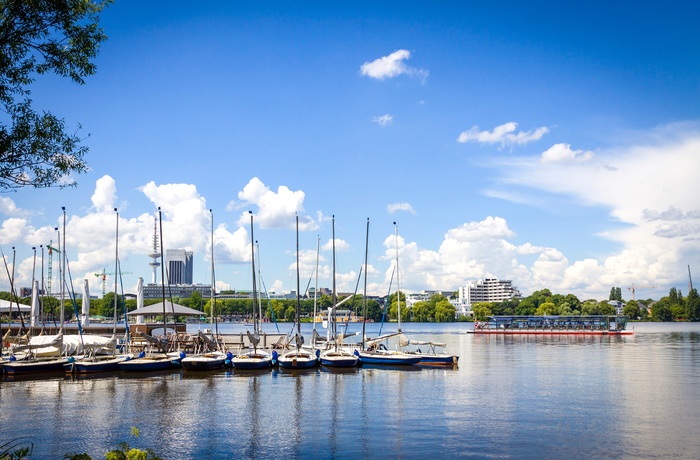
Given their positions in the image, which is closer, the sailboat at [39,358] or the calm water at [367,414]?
the calm water at [367,414]

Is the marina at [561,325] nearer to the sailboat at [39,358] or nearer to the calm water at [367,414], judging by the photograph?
the calm water at [367,414]

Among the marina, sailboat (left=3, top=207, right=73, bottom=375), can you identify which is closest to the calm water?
sailboat (left=3, top=207, right=73, bottom=375)

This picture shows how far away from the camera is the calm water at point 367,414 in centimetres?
2988

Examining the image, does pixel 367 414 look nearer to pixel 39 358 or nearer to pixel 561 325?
pixel 39 358

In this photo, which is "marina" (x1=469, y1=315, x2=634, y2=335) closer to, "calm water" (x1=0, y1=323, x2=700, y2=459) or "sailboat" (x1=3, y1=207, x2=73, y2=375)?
"calm water" (x1=0, y1=323, x2=700, y2=459)

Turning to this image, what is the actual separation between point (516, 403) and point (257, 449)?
2153 centimetres

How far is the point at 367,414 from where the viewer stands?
3900cm

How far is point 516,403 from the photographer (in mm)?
43906

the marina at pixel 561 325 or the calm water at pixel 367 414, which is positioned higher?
the calm water at pixel 367 414

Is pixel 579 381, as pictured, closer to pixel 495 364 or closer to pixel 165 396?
pixel 495 364

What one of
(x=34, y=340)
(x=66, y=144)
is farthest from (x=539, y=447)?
(x=34, y=340)

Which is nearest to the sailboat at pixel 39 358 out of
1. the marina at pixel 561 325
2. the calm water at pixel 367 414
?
the calm water at pixel 367 414

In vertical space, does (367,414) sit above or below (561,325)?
above

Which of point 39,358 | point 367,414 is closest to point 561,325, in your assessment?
point 39,358
